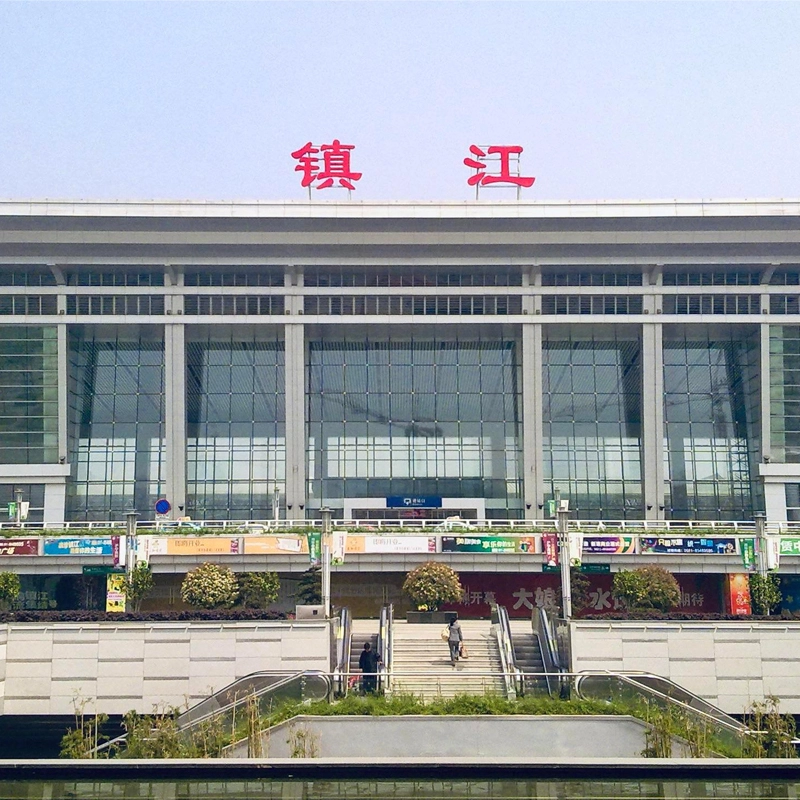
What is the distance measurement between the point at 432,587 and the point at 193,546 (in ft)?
39.5

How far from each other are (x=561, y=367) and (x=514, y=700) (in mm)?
43500

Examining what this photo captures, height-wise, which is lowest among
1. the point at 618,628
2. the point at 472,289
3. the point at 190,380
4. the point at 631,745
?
the point at 631,745

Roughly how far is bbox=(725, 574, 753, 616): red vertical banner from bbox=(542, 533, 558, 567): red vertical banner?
9.62m

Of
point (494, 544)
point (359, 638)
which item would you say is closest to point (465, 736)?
point (359, 638)

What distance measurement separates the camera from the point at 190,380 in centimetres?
7375

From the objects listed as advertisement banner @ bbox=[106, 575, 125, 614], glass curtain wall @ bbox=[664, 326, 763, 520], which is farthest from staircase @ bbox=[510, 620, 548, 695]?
glass curtain wall @ bbox=[664, 326, 763, 520]

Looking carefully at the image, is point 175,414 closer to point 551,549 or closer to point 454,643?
point 551,549

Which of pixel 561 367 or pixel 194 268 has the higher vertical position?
pixel 194 268

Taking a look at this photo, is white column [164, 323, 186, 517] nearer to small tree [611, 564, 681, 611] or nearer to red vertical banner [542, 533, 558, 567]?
red vertical banner [542, 533, 558, 567]

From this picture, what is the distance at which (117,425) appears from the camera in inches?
2899

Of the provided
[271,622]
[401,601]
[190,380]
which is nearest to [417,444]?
[190,380]

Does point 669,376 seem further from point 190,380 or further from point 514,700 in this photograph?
point 514,700

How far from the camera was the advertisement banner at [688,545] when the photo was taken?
4962cm

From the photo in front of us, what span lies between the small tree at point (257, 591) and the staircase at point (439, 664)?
546 centimetres
